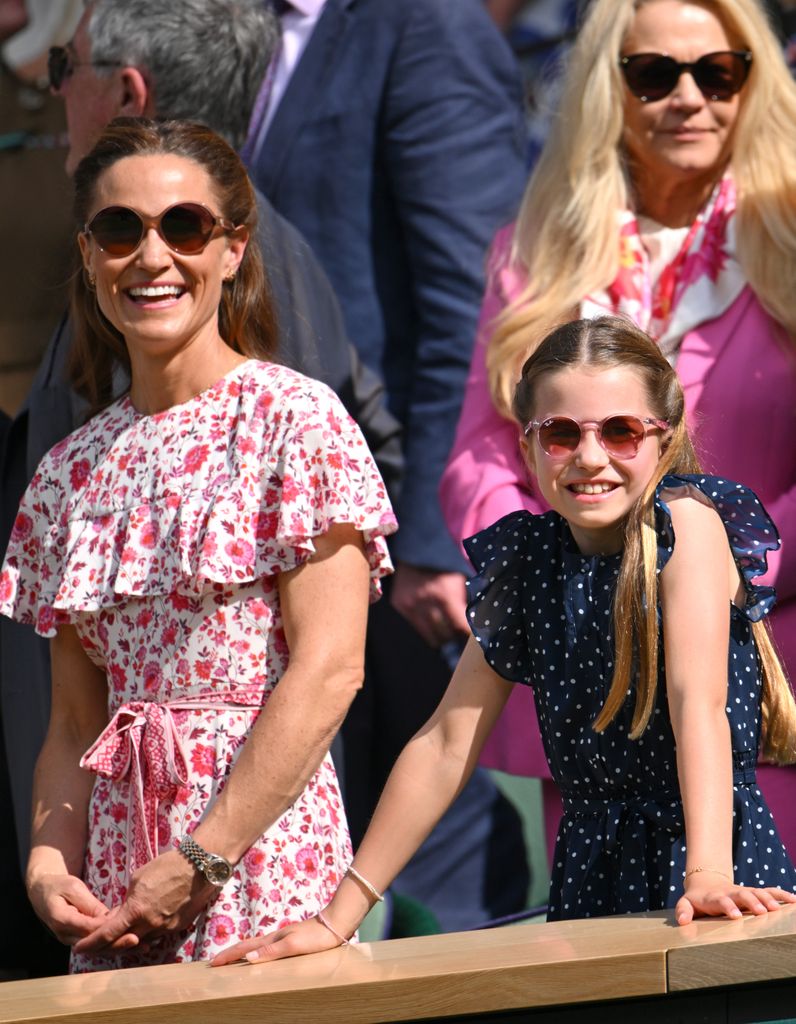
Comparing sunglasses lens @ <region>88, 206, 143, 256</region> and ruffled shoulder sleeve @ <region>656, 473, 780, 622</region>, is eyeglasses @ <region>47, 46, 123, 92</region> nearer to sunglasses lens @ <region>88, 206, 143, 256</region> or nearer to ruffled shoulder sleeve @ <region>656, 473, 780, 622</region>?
sunglasses lens @ <region>88, 206, 143, 256</region>

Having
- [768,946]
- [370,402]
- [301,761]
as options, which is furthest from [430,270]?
[768,946]

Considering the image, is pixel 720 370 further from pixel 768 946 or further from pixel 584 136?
pixel 768 946

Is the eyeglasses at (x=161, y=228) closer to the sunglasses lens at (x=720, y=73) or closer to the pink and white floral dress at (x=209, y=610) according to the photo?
the pink and white floral dress at (x=209, y=610)

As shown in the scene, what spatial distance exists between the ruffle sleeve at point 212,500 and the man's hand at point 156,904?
0.38 meters

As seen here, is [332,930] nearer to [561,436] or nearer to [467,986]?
[467,986]

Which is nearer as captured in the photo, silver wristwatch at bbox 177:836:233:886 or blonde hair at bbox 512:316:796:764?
blonde hair at bbox 512:316:796:764

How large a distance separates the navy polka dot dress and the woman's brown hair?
62 centimetres

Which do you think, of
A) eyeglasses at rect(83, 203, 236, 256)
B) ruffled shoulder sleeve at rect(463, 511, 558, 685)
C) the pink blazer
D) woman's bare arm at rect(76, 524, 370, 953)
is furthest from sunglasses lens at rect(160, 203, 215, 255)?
the pink blazer

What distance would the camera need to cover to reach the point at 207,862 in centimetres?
238

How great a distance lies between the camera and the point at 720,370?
321 centimetres

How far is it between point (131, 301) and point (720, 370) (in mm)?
1118

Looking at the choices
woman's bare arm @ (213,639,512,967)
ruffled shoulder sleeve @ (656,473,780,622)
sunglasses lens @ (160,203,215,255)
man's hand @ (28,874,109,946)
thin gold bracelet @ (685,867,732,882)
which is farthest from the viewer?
sunglasses lens @ (160,203,215,255)

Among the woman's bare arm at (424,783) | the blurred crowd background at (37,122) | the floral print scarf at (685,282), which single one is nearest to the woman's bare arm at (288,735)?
the woman's bare arm at (424,783)

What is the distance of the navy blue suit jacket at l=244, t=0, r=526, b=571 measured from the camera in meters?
4.08
